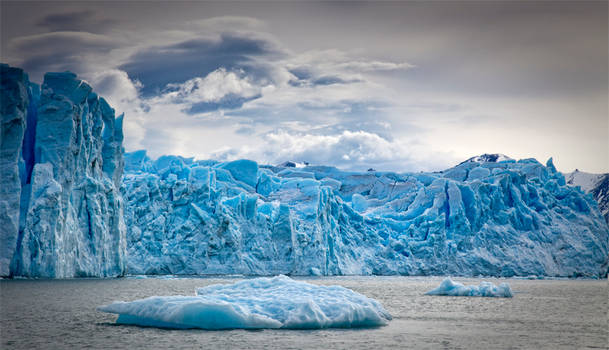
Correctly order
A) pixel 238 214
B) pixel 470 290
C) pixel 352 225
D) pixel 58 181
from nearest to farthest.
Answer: pixel 470 290
pixel 58 181
pixel 238 214
pixel 352 225

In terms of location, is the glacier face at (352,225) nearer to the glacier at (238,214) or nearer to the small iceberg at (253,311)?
the glacier at (238,214)

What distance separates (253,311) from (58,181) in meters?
19.4

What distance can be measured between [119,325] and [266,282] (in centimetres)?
403

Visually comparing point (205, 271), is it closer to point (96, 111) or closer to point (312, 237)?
point (312, 237)

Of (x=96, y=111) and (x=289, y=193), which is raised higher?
(x=96, y=111)

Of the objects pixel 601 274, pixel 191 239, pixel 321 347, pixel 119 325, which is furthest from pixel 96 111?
pixel 601 274

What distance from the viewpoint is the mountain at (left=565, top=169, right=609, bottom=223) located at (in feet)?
424

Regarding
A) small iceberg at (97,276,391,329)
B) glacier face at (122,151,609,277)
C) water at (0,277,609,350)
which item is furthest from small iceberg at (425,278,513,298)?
glacier face at (122,151,609,277)

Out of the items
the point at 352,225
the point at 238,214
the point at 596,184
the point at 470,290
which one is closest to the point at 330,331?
the point at 470,290

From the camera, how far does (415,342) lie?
1334cm

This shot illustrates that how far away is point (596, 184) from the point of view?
463ft

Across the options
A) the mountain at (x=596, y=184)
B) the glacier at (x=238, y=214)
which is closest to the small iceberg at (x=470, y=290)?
the glacier at (x=238, y=214)

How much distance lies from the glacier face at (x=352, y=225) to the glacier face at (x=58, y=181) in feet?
17.5

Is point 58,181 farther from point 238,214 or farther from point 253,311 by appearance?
point 253,311
